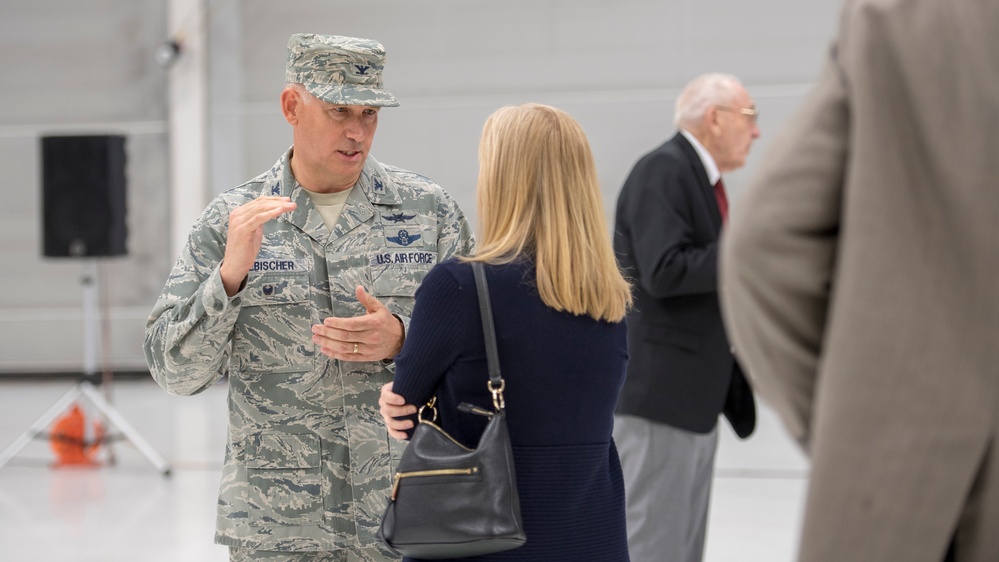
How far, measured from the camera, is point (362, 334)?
6.32 feet

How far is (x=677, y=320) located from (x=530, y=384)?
1.39 m

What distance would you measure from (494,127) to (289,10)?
590cm

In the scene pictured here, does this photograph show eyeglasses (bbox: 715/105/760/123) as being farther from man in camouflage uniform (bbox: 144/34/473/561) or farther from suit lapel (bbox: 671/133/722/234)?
man in camouflage uniform (bbox: 144/34/473/561)

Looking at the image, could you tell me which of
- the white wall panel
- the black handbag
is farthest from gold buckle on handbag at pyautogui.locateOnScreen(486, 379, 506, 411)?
the white wall panel

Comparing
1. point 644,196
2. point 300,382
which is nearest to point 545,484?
point 300,382

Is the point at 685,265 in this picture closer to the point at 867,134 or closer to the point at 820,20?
the point at 867,134

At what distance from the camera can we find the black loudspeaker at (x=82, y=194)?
610 centimetres

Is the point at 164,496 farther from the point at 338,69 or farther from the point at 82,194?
the point at 338,69

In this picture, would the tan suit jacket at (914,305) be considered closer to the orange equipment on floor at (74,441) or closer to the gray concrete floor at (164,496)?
the gray concrete floor at (164,496)

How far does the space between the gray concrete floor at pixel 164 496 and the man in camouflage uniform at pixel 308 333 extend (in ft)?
4.32

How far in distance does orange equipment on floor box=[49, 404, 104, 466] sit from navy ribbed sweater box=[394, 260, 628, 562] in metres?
4.78

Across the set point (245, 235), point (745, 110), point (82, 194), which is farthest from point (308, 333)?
point (82, 194)

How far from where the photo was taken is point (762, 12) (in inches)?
264

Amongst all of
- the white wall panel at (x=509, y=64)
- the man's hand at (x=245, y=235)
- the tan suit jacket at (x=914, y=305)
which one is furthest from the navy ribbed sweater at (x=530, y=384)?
the white wall panel at (x=509, y=64)
